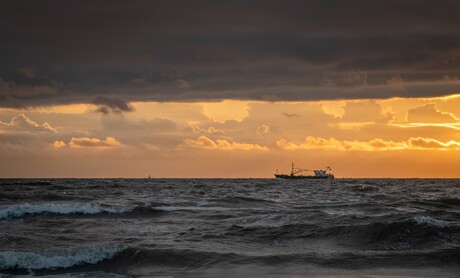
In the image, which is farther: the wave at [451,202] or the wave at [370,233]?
the wave at [451,202]

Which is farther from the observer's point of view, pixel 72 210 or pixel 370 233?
pixel 72 210

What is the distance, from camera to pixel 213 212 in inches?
1580

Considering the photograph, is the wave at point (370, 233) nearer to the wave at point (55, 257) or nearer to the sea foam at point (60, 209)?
the wave at point (55, 257)

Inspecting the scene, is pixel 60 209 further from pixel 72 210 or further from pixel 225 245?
pixel 225 245

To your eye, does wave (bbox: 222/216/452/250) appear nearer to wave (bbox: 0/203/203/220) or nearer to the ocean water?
the ocean water

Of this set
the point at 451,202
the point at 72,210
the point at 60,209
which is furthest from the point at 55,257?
the point at 451,202

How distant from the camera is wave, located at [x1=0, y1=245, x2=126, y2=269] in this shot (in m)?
19.5

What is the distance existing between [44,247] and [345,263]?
1240cm

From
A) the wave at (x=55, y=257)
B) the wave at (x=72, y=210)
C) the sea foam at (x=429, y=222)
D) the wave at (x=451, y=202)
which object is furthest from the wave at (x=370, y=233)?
the wave at (x=451, y=202)

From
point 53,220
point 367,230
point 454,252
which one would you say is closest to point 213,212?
point 53,220

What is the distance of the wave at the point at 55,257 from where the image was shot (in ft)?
64.1

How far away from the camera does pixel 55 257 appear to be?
20.2 m

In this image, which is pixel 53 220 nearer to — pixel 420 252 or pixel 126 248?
A: pixel 126 248

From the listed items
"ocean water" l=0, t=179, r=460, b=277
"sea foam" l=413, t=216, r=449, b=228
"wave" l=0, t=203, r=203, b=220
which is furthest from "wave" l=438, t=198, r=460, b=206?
"wave" l=0, t=203, r=203, b=220
